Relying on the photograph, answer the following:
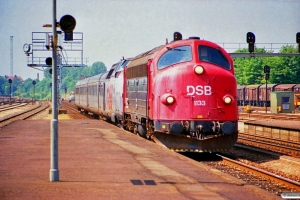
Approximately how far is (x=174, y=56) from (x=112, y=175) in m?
7.02

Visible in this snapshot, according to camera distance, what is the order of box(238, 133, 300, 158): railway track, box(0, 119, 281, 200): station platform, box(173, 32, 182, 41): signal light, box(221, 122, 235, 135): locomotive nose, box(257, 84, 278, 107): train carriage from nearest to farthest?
box(0, 119, 281, 200): station platform < box(221, 122, 235, 135): locomotive nose < box(238, 133, 300, 158): railway track < box(173, 32, 182, 41): signal light < box(257, 84, 278, 107): train carriage

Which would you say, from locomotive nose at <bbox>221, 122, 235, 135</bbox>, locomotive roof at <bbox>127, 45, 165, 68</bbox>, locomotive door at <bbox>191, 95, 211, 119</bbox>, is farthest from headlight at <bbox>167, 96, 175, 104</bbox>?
locomotive roof at <bbox>127, 45, 165, 68</bbox>

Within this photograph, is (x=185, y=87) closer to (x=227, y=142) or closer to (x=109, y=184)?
(x=227, y=142)

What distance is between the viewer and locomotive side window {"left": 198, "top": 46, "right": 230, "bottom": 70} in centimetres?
1766

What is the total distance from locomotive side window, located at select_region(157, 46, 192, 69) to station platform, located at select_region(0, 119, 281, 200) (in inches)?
110

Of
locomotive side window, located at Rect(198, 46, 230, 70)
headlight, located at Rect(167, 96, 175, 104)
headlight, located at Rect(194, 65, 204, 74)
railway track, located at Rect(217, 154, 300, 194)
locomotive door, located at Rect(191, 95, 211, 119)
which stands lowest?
railway track, located at Rect(217, 154, 300, 194)

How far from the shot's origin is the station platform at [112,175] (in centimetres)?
970

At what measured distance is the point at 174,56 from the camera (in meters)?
17.9

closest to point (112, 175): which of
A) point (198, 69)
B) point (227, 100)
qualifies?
point (198, 69)

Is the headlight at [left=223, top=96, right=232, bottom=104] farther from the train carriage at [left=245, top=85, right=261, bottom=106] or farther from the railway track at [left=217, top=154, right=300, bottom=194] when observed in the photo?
the train carriage at [left=245, top=85, right=261, bottom=106]

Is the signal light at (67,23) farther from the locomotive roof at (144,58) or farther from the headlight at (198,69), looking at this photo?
the locomotive roof at (144,58)

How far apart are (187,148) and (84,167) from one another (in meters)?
4.91

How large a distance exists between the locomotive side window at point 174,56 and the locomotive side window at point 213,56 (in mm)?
402

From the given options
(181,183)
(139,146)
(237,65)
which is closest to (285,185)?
(181,183)
